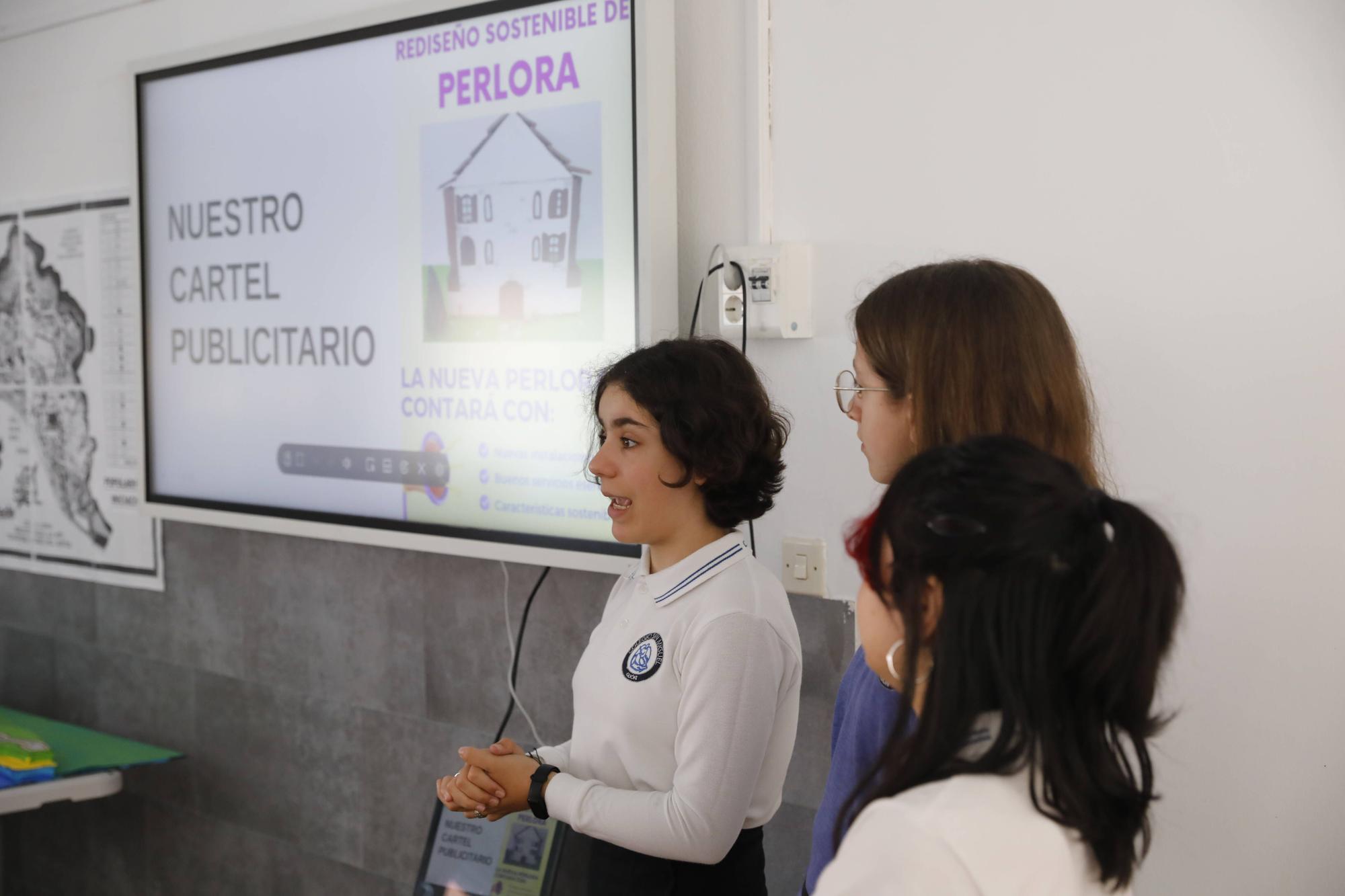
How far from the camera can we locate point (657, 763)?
1.52 meters

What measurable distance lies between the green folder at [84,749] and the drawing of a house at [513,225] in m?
1.37

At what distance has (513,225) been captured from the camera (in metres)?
2.18

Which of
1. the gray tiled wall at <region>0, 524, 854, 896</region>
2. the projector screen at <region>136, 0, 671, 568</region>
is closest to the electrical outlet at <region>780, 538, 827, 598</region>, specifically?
the gray tiled wall at <region>0, 524, 854, 896</region>

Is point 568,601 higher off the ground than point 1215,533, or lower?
lower

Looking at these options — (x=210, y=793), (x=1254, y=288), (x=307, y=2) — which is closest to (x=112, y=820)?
(x=210, y=793)

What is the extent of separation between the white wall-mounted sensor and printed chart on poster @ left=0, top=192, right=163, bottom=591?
5.99ft

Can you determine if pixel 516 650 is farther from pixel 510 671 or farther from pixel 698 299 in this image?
→ pixel 698 299

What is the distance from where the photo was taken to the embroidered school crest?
1515 mm

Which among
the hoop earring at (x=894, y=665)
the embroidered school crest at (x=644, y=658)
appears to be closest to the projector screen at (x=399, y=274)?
the embroidered school crest at (x=644, y=658)

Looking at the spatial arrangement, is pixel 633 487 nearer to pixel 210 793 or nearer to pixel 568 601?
pixel 568 601

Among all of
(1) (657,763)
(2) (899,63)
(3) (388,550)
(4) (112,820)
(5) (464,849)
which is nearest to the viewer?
(1) (657,763)

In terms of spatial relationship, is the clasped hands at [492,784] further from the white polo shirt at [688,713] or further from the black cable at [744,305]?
the black cable at [744,305]

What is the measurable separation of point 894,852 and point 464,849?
1626 millimetres

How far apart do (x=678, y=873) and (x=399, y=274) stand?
1388mm
